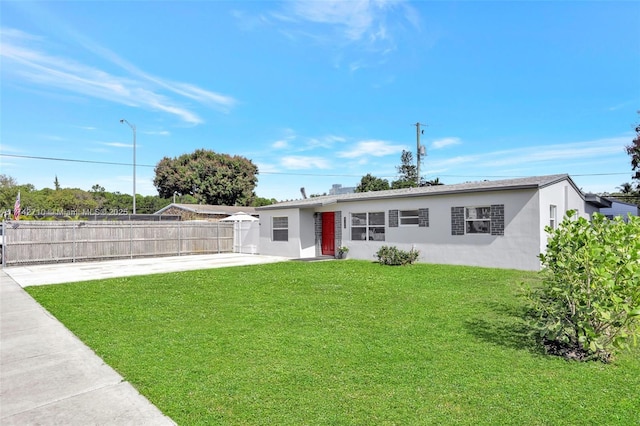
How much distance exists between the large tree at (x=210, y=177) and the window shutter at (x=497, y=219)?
36437 mm

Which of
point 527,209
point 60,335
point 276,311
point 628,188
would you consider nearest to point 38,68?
point 60,335

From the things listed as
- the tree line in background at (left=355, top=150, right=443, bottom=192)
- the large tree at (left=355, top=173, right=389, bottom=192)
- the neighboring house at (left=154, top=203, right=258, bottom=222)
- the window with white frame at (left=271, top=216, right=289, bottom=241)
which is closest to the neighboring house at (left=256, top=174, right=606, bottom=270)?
the window with white frame at (left=271, top=216, right=289, bottom=241)

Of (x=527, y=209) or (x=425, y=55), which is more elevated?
(x=425, y=55)

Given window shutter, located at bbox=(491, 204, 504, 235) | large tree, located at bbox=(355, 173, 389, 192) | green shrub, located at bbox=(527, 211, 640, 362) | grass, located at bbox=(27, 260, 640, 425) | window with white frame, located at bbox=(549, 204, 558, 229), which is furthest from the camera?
large tree, located at bbox=(355, 173, 389, 192)

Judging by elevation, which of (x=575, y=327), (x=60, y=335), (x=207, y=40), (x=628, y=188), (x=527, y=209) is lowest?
(x=60, y=335)

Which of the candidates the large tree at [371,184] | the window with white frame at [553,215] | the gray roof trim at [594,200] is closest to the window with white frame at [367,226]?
the window with white frame at [553,215]

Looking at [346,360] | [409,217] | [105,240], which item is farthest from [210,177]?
[346,360]

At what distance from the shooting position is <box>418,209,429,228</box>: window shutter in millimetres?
14328

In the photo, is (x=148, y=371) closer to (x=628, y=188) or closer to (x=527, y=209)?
(x=527, y=209)

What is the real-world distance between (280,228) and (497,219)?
11.1 m

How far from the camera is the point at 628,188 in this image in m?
30.6

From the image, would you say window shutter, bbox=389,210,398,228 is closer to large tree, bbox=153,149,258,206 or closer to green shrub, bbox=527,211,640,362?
green shrub, bbox=527,211,640,362

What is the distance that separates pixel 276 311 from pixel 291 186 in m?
35.9

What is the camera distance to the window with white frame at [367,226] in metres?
15.9
